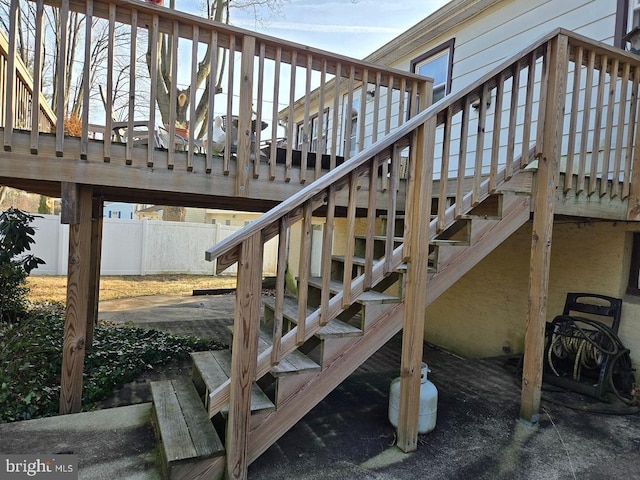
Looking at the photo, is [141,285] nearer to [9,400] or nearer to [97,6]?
[9,400]

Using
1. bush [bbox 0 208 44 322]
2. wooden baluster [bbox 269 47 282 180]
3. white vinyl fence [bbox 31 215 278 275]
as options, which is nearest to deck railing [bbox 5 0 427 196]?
wooden baluster [bbox 269 47 282 180]

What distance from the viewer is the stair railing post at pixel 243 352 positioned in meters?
1.92

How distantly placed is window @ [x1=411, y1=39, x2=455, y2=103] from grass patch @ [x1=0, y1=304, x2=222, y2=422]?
4.47 m

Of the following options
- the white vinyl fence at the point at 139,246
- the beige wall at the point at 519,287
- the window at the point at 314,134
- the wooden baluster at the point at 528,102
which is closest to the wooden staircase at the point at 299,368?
the wooden baluster at the point at 528,102

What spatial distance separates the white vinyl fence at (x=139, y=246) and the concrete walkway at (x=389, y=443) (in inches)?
360

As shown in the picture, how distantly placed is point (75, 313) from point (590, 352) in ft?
13.0

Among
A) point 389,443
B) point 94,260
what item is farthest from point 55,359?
point 389,443

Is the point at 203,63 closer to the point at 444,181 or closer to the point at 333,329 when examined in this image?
the point at 444,181

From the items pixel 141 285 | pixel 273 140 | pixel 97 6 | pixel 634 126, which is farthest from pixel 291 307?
pixel 141 285

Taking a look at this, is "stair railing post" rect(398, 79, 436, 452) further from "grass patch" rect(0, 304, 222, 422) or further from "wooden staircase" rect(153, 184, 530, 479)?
"grass patch" rect(0, 304, 222, 422)

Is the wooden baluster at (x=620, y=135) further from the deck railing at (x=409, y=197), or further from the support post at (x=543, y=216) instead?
the support post at (x=543, y=216)

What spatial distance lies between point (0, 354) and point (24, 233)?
2.14 meters

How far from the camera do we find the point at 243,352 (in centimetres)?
196

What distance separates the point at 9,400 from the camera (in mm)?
2961
